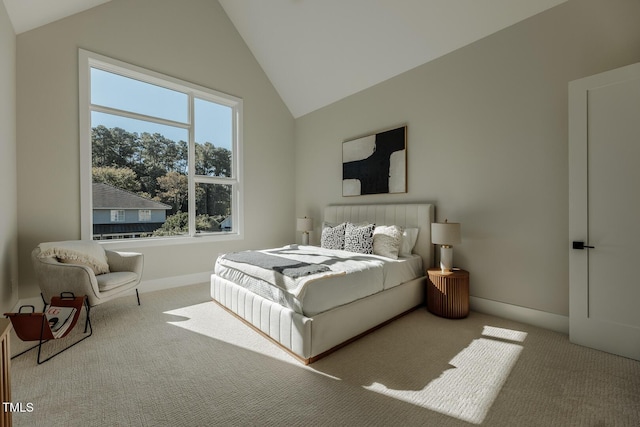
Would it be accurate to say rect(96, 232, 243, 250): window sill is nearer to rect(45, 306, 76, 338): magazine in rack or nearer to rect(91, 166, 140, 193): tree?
rect(91, 166, 140, 193): tree

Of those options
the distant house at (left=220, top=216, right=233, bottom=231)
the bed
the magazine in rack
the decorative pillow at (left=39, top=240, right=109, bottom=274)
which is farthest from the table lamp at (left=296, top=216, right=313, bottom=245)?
the magazine in rack

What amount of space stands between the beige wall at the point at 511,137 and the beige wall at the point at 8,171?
14.2 feet

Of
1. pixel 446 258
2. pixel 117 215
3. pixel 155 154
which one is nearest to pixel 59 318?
pixel 117 215

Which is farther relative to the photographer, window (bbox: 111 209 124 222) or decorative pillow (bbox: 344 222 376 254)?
window (bbox: 111 209 124 222)

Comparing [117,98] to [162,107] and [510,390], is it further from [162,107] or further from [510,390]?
[510,390]

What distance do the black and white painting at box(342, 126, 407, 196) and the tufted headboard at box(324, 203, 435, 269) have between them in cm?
26

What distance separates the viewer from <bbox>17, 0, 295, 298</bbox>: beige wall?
126 inches

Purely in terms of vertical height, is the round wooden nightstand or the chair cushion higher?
the chair cushion

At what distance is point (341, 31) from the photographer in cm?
392

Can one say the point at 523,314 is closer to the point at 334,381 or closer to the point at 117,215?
the point at 334,381

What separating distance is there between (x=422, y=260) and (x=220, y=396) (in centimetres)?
270

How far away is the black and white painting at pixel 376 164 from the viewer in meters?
3.94

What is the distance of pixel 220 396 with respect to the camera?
5.91ft

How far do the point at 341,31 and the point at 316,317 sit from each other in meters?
3.80
